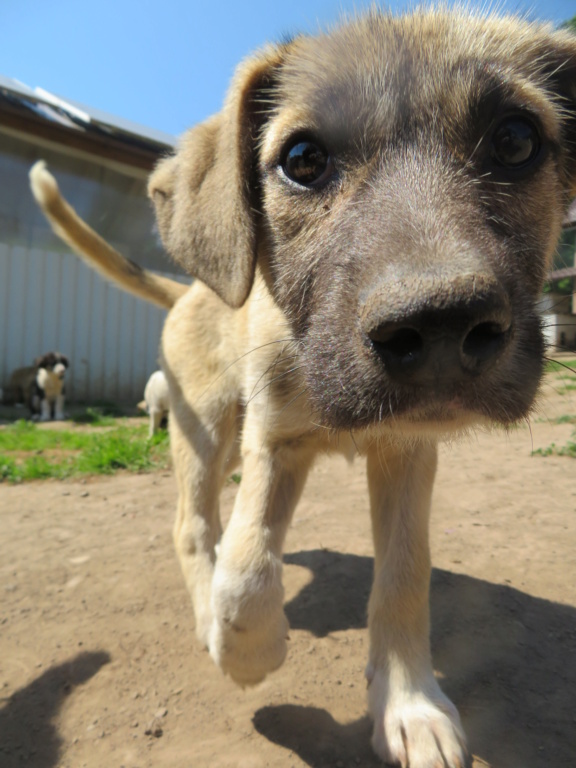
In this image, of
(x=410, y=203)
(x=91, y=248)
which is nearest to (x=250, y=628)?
(x=410, y=203)

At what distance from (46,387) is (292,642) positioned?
8316mm

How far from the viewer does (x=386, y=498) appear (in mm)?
2416

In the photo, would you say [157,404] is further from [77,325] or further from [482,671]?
[482,671]

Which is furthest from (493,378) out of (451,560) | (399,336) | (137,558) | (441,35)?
(137,558)

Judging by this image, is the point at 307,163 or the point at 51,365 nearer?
the point at 307,163

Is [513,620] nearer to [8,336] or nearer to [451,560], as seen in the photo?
[451,560]

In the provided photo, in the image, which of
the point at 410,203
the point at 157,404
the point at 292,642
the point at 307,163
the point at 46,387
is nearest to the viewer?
the point at 410,203

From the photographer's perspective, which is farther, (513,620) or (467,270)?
(513,620)

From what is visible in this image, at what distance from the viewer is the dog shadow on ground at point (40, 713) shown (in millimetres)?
1992

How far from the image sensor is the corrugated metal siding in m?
10.8

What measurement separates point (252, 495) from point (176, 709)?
2.55 feet

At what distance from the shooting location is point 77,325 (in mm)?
11516

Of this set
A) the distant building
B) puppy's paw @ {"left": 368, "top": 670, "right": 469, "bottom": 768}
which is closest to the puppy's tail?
puppy's paw @ {"left": 368, "top": 670, "right": 469, "bottom": 768}

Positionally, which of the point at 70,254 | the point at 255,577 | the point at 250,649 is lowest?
the point at 250,649
